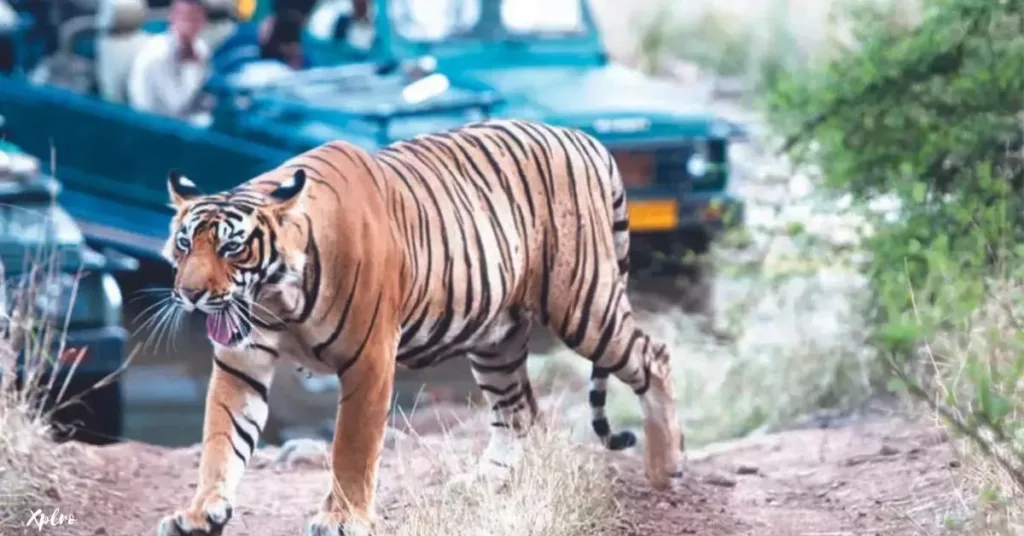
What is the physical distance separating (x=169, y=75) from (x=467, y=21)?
1774 millimetres

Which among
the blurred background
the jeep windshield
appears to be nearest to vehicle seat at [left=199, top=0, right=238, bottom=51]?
the blurred background

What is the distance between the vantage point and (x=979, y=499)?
5.33 m

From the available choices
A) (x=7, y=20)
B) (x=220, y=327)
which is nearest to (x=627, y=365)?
(x=220, y=327)

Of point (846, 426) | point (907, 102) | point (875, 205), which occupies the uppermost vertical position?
point (907, 102)

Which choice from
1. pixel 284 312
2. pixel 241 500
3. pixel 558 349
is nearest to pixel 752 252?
pixel 558 349

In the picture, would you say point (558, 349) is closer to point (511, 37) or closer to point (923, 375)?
point (511, 37)

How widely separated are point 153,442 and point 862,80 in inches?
155

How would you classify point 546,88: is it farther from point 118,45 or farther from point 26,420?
point 26,420

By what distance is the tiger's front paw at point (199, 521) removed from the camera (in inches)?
202

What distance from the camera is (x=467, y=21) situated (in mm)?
11219

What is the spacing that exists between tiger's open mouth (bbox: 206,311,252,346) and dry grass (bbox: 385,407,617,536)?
0.73 m

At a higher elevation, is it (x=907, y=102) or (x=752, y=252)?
(x=907, y=102)

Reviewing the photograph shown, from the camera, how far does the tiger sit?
16.7 feet

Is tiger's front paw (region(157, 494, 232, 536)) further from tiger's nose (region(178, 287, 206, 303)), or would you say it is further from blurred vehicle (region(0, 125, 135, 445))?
blurred vehicle (region(0, 125, 135, 445))
